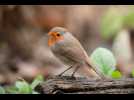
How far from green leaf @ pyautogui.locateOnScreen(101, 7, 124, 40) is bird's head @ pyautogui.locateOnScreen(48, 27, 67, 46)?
0.38 m

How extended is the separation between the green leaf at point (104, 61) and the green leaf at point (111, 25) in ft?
1.72

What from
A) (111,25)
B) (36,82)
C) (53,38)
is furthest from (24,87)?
(111,25)

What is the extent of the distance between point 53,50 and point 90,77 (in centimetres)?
24

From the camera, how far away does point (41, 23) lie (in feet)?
15.5

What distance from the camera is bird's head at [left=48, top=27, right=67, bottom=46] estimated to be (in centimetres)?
427

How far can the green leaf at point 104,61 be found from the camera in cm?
405

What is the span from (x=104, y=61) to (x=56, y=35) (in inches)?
14.1

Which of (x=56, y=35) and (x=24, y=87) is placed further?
(x=56, y=35)

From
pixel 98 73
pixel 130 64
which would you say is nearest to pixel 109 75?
pixel 98 73

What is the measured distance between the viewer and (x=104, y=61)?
4047mm

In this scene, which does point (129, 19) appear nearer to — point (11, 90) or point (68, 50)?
point (68, 50)

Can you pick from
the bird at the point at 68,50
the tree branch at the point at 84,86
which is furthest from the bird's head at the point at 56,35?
the tree branch at the point at 84,86

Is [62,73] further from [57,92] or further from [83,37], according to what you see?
[83,37]

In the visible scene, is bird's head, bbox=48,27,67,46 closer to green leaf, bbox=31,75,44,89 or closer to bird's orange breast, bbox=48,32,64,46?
bird's orange breast, bbox=48,32,64,46
